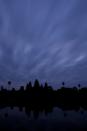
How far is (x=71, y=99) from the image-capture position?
123 meters

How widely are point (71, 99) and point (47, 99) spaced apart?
601 inches

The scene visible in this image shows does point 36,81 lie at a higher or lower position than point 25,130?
higher

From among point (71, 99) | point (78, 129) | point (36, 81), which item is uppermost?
point (36, 81)

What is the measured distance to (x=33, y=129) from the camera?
28734 mm

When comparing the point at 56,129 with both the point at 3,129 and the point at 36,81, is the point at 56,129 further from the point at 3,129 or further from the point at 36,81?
the point at 36,81

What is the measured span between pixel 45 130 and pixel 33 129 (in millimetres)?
1938

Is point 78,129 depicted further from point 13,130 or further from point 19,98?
point 19,98

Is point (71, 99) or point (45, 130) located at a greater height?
point (71, 99)

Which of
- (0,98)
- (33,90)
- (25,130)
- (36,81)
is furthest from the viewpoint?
(36,81)

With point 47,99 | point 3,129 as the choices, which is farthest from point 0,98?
point 3,129

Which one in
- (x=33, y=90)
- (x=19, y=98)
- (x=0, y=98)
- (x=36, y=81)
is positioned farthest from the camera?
(x=36, y=81)

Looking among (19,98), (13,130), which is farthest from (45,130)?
(19,98)

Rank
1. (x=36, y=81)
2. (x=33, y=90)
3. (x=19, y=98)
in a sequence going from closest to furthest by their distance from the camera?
(x=19, y=98) < (x=33, y=90) < (x=36, y=81)

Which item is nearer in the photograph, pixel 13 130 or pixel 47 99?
pixel 13 130
